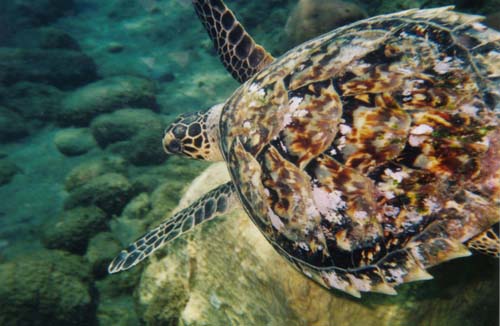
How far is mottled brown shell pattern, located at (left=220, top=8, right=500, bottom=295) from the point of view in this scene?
1.36 metres

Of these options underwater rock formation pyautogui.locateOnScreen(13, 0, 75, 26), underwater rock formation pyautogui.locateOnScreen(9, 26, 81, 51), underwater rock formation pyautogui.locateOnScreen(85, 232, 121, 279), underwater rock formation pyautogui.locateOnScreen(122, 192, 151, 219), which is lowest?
underwater rock formation pyautogui.locateOnScreen(122, 192, 151, 219)

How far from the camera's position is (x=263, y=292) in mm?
2008

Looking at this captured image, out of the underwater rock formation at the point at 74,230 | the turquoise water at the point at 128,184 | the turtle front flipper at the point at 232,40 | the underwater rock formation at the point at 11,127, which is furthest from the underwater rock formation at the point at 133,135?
the turtle front flipper at the point at 232,40

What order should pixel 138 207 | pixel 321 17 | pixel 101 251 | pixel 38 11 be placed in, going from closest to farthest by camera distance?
1. pixel 101 251
2. pixel 138 207
3. pixel 321 17
4. pixel 38 11

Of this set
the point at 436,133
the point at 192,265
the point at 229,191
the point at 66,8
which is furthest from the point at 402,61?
the point at 66,8

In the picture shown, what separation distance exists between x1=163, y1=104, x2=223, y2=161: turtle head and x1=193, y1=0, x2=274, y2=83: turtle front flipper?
23.4 inches

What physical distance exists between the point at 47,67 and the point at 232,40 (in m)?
7.61

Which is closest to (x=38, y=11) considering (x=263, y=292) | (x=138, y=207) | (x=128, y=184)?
(x=128, y=184)

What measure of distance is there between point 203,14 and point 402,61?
2490 millimetres

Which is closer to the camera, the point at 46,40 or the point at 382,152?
the point at 382,152

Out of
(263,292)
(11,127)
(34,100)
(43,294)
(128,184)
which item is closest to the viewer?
(263,292)

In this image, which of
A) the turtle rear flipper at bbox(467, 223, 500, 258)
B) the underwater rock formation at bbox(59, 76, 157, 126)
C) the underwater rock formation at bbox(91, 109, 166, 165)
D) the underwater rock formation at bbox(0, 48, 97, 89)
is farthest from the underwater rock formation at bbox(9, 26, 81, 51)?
the turtle rear flipper at bbox(467, 223, 500, 258)

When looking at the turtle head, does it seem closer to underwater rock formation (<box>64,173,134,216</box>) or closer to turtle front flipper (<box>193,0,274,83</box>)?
turtle front flipper (<box>193,0,274,83</box>)

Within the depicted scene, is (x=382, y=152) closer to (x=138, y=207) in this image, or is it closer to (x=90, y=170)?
(x=138, y=207)
